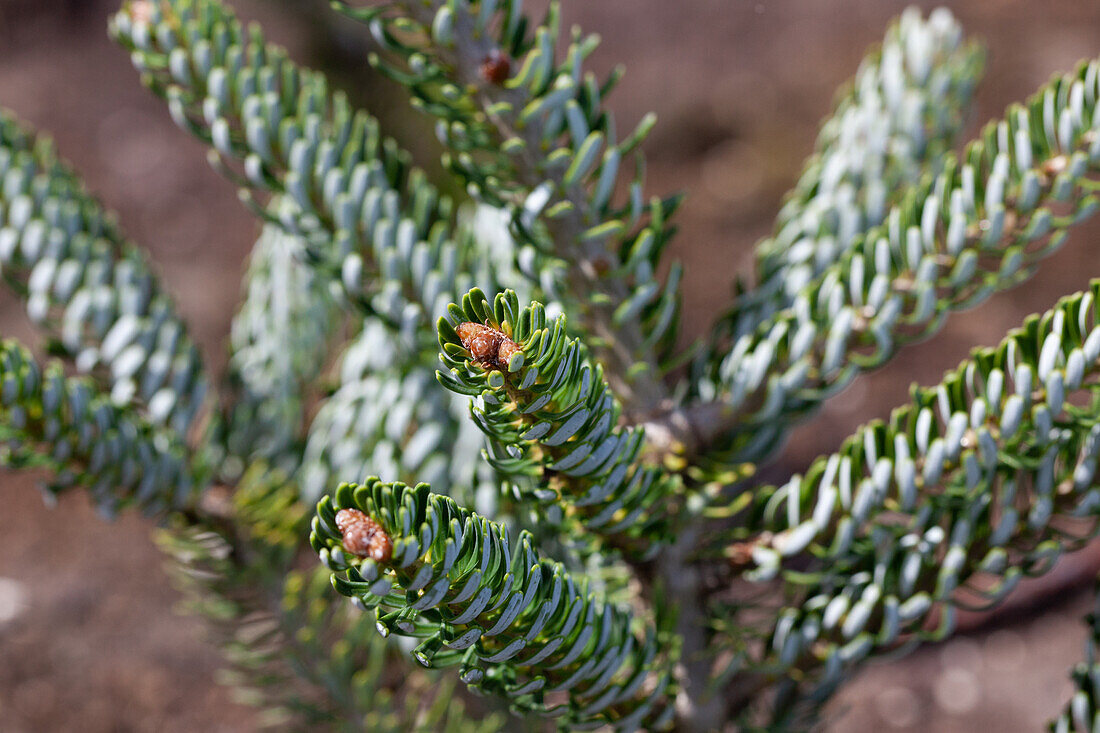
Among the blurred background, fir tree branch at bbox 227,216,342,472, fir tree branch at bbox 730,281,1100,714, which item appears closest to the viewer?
fir tree branch at bbox 730,281,1100,714

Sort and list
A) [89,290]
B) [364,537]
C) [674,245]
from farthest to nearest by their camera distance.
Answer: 1. [674,245]
2. [89,290]
3. [364,537]

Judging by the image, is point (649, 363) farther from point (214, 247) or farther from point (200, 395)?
point (214, 247)

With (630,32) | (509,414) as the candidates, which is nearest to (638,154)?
(509,414)

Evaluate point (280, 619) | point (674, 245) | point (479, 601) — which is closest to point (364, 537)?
point (479, 601)

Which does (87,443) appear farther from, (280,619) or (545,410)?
(545,410)

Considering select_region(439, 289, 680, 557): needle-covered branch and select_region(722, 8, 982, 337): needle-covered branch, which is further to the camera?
select_region(722, 8, 982, 337): needle-covered branch

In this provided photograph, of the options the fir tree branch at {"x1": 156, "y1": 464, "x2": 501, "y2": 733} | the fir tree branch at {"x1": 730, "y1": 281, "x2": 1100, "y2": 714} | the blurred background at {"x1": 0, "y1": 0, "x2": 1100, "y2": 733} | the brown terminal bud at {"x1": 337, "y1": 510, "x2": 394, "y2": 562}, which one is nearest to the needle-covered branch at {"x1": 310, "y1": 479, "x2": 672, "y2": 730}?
the brown terminal bud at {"x1": 337, "y1": 510, "x2": 394, "y2": 562}

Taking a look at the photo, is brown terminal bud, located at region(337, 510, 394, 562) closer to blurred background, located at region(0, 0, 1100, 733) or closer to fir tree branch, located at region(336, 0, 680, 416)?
fir tree branch, located at region(336, 0, 680, 416)
